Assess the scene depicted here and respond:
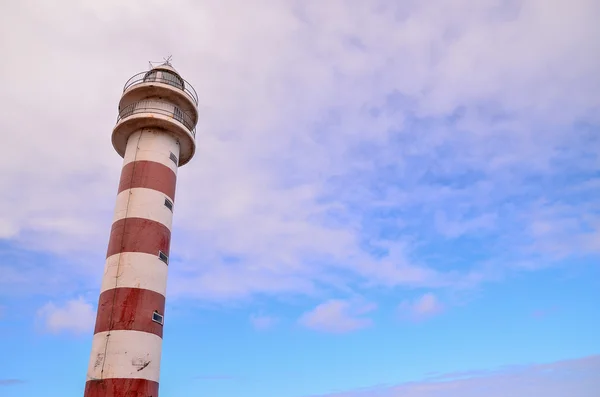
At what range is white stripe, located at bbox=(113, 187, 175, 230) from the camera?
17406 millimetres

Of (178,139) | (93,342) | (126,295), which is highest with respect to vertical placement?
(178,139)

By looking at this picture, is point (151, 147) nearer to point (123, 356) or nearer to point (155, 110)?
point (155, 110)

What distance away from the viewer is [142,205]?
17.5 metres

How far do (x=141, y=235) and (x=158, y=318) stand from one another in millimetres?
3255

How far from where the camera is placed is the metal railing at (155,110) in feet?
63.3

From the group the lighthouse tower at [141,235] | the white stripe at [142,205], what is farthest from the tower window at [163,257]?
Result: the white stripe at [142,205]

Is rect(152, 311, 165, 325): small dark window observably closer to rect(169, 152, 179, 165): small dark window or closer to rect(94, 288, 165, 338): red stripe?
rect(94, 288, 165, 338): red stripe

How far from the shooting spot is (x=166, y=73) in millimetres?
20812

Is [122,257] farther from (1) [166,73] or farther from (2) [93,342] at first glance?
(1) [166,73]

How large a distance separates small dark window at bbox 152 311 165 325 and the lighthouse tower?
22 millimetres

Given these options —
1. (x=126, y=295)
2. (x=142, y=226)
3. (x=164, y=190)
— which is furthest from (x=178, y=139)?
(x=126, y=295)

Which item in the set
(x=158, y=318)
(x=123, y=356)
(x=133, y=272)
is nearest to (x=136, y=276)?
(x=133, y=272)

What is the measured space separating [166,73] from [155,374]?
44.1 ft

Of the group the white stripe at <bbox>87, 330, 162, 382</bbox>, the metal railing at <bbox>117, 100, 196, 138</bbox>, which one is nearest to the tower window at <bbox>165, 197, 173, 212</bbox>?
the metal railing at <bbox>117, 100, 196, 138</bbox>
